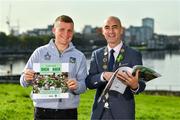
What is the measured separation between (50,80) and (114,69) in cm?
91

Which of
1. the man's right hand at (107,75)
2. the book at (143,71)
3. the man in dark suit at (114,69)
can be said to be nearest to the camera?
the book at (143,71)

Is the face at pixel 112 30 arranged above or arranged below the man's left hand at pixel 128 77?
above

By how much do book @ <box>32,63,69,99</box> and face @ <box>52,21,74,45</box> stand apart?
0.34 metres

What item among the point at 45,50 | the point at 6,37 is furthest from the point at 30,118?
the point at 6,37

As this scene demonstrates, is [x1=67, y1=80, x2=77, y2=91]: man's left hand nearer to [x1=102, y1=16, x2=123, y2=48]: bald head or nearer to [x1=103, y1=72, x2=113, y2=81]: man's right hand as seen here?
[x1=103, y1=72, x2=113, y2=81]: man's right hand

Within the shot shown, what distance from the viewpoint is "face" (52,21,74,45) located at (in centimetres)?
604

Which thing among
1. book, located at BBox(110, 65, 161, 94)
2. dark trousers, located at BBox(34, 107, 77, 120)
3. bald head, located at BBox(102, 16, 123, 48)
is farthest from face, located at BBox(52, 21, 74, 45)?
dark trousers, located at BBox(34, 107, 77, 120)

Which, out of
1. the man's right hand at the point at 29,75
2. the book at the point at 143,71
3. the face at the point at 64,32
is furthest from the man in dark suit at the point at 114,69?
the man's right hand at the point at 29,75

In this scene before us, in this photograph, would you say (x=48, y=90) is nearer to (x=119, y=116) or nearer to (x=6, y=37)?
(x=119, y=116)

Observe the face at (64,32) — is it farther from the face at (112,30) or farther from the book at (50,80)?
the face at (112,30)

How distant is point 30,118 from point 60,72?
6.41 meters

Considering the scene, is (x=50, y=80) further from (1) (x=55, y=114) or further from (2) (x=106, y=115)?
(2) (x=106, y=115)

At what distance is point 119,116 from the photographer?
6.11 m

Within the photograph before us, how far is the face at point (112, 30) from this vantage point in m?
6.12
